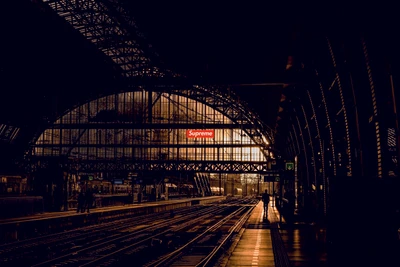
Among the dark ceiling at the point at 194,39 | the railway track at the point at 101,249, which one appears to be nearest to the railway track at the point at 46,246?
the railway track at the point at 101,249

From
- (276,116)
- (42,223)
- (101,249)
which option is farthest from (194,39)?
(101,249)

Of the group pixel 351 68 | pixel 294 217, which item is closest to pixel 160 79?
pixel 294 217

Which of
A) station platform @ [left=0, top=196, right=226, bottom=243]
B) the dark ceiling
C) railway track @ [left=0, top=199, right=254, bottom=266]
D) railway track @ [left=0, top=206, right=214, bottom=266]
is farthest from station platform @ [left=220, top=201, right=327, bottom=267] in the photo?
station platform @ [left=0, top=196, right=226, bottom=243]

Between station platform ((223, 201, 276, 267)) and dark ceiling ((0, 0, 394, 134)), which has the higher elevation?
dark ceiling ((0, 0, 394, 134))

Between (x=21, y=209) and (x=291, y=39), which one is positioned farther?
(x=21, y=209)

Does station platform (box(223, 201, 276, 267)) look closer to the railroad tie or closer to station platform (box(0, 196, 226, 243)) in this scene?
the railroad tie

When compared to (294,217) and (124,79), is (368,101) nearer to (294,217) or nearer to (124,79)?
(124,79)

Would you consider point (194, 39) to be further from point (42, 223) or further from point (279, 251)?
point (279, 251)

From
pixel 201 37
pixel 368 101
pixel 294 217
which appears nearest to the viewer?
pixel 368 101

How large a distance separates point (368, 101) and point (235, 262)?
5888 millimetres

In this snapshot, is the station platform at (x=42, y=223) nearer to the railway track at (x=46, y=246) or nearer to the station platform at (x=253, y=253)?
the railway track at (x=46, y=246)

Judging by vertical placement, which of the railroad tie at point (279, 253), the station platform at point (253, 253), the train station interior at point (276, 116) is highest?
the train station interior at point (276, 116)

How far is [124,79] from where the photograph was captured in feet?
78.3

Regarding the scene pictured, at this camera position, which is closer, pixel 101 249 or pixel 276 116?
pixel 101 249
